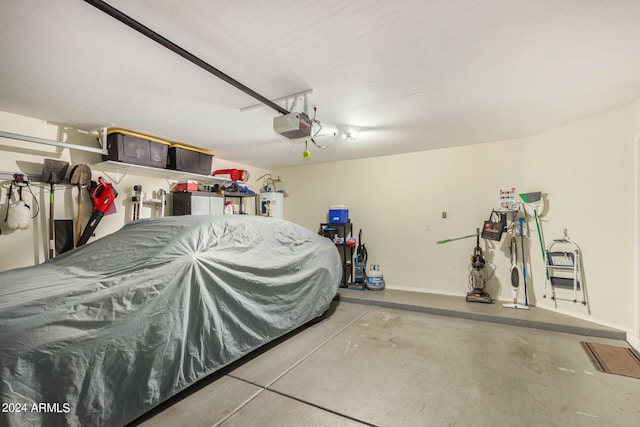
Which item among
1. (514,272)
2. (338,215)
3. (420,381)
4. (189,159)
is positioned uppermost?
(189,159)

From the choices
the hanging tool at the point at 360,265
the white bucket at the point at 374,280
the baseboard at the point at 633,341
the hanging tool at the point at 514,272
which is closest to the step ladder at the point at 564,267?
the hanging tool at the point at 514,272

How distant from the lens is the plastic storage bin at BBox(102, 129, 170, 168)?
3428 millimetres

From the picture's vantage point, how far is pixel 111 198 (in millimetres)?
3570

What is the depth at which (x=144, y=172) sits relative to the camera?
4027 mm

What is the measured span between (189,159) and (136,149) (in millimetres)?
767

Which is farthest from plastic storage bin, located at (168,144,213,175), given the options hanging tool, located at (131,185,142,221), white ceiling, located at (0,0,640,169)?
white ceiling, located at (0,0,640,169)

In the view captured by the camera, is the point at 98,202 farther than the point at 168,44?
Yes

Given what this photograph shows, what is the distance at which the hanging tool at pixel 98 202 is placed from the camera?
333cm

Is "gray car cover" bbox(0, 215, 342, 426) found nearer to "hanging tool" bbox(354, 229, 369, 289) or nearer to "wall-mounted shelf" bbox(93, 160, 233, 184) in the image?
"wall-mounted shelf" bbox(93, 160, 233, 184)

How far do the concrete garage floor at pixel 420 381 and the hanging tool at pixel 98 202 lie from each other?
2.38 metres

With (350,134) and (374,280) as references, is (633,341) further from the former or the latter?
(350,134)

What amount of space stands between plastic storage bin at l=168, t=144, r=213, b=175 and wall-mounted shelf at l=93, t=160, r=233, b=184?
0.26ft

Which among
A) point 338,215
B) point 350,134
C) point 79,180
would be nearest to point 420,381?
point 350,134

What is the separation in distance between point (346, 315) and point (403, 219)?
2089mm
